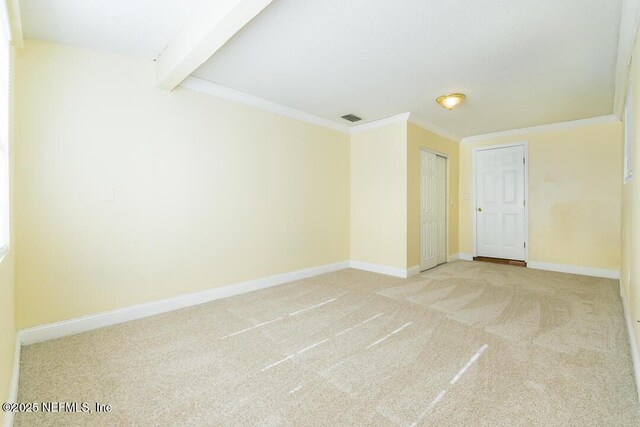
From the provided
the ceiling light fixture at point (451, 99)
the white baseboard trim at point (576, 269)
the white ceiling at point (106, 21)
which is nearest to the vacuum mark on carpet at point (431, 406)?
the white ceiling at point (106, 21)

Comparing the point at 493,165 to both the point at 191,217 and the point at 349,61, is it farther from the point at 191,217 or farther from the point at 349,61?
the point at 191,217

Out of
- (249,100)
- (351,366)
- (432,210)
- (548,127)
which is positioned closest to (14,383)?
(351,366)

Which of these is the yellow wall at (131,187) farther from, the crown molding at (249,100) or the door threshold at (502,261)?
the door threshold at (502,261)

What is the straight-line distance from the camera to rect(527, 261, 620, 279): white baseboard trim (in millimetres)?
4195

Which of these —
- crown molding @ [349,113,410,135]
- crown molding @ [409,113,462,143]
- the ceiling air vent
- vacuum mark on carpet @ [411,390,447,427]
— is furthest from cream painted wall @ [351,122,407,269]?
vacuum mark on carpet @ [411,390,447,427]

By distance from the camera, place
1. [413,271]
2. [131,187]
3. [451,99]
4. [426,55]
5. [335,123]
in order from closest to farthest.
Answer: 1. [426,55]
2. [131,187]
3. [451,99]
4. [413,271]
5. [335,123]

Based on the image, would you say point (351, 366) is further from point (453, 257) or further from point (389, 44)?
point (453, 257)

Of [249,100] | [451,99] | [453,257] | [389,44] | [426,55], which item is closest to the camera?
[389,44]

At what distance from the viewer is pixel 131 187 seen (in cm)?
270

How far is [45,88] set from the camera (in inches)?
90.7

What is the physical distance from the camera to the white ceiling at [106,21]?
200 centimetres

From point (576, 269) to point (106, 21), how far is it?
638 centimetres

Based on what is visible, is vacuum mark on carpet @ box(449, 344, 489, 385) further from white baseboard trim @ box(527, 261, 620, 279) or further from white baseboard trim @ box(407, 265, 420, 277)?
white baseboard trim @ box(527, 261, 620, 279)

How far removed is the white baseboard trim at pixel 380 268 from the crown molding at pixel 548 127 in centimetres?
299
